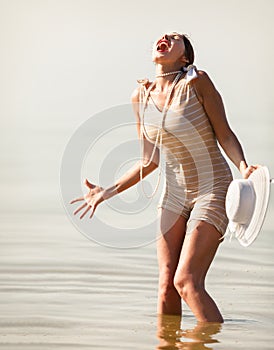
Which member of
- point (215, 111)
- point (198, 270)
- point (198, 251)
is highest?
point (215, 111)

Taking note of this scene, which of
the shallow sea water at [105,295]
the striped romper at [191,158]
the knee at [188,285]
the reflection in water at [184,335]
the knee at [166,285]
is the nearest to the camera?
the reflection in water at [184,335]

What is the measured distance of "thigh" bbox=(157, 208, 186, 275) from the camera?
24.9 feet

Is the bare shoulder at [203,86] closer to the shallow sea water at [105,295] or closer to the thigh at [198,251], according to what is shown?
the thigh at [198,251]

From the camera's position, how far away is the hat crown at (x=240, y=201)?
7156mm

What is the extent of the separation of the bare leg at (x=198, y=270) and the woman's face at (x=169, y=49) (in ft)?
3.12

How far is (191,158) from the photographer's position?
24.6 ft

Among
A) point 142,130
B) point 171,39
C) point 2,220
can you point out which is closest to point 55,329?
point 142,130

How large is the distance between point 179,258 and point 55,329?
839 mm

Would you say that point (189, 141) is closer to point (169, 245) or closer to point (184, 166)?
point (184, 166)

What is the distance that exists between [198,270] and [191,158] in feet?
2.10

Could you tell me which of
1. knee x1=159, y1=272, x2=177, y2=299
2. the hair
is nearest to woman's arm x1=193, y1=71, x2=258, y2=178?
the hair

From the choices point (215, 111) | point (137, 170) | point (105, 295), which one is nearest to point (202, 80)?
point (215, 111)

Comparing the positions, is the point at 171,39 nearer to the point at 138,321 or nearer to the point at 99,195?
the point at 99,195

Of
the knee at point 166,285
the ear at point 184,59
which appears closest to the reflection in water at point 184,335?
the knee at point 166,285
